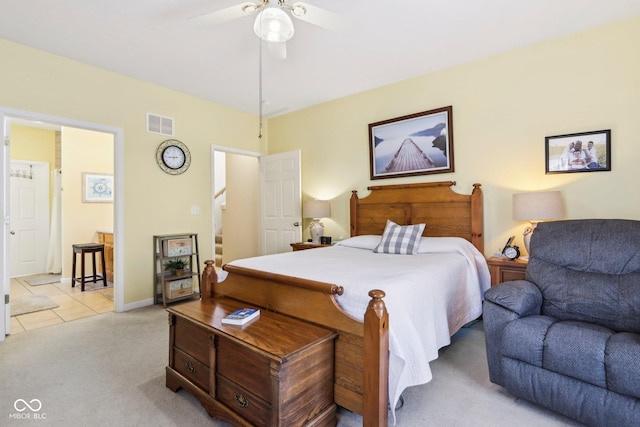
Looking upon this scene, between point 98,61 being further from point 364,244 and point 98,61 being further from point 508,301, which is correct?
point 508,301

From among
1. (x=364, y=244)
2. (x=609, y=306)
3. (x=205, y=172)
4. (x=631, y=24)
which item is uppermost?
(x=631, y=24)

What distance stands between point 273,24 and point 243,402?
2204 mm

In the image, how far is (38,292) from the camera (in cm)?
451

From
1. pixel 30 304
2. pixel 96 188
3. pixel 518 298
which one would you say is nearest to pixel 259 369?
pixel 518 298

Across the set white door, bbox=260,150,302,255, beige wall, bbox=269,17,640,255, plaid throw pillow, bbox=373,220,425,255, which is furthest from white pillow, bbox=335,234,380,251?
white door, bbox=260,150,302,255

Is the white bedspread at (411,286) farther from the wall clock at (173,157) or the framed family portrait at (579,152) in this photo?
the wall clock at (173,157)

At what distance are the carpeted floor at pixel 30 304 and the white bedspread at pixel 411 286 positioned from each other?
120 inches

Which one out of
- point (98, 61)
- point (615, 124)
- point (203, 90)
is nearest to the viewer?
point (615, 124)

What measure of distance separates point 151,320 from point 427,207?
329 centimetres

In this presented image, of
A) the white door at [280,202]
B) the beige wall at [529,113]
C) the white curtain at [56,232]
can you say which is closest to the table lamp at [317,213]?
the white door at [280,202]

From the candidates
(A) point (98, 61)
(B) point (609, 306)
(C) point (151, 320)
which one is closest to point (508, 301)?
(B) point (609, 306)

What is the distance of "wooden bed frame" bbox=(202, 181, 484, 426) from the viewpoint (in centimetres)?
155

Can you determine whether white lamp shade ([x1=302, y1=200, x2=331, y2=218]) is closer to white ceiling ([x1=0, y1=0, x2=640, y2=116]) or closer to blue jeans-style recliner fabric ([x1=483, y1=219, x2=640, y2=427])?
white ceiling ([x1=0, y1=0, x2=640, y2=116])

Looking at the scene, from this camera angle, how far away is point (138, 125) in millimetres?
3848
